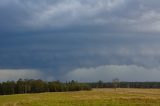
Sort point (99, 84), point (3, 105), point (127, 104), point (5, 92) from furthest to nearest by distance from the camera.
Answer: point (99, 84)
point (5, 92)
point (127, 104)
point (3, 105)

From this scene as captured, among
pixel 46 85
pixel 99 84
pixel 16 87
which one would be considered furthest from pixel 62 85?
pixel 99 84

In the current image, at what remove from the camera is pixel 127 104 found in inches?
2685

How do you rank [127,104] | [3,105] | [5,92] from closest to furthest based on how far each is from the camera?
[3,105] < [127,104] < [5,92]

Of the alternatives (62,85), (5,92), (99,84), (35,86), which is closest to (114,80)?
(62,85)

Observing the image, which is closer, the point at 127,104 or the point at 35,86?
the point at 127,104

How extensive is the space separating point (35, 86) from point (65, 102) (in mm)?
67548

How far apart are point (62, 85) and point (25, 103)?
6601cm

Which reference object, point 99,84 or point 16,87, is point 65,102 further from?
point 99,84

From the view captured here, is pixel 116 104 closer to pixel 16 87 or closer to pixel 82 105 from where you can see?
pixel 82 105

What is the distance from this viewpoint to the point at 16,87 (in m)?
137

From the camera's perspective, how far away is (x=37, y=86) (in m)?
137

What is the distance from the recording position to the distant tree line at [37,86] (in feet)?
433

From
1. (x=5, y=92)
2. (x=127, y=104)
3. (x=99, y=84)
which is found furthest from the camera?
(x=99, y=84)

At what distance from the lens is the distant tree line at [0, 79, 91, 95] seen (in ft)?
433
